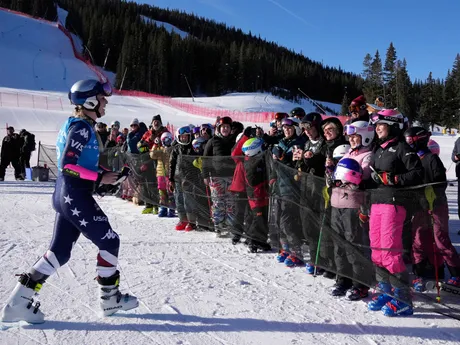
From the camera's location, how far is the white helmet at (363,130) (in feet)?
14.0

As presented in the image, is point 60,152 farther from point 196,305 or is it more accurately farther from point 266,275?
point 266,275

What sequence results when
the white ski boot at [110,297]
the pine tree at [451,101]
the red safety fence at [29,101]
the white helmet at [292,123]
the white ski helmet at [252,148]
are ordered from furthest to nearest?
1. the pine tree at [451,101]
2. the red safety fence at [29,101]
3. the white helmet at [292,123]
4. the white ski helmet at [252,148]
5. the white ski boot at [110,297]

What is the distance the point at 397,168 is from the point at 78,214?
2.99 meters

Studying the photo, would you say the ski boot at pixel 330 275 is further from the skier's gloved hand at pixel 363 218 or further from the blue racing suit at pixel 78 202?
the blue racing suit at pixel 78 202

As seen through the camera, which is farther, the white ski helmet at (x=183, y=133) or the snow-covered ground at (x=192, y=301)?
the white ski helmet at (x=183, y=133)

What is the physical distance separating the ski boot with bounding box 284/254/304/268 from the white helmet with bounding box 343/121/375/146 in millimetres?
1726

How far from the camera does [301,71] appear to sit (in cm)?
10862

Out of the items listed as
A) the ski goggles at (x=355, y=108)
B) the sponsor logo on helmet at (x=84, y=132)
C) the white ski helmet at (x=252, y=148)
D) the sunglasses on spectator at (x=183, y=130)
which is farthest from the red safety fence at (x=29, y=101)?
the sponsor logo on helmet at (x=84, y=132)

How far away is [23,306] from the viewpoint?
319cm

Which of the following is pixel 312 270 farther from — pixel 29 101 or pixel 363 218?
pixel 29 101

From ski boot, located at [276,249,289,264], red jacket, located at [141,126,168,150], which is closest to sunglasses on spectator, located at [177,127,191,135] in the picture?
red jacket, located at [141,126,168,150]

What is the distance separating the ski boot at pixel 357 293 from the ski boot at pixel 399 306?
347 mm

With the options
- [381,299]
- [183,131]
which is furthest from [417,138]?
[183,131]

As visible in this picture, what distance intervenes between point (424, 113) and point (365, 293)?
76.8 metres
